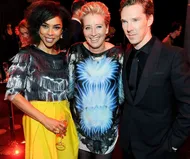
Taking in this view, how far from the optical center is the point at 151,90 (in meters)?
1.61

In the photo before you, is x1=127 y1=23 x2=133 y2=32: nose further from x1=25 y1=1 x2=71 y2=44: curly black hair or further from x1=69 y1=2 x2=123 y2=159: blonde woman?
x1=25 y1=1 x2=71 y2=44: curly black hair

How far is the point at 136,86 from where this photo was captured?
167 cm

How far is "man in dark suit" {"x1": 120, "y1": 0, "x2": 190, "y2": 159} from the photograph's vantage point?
1.58 m

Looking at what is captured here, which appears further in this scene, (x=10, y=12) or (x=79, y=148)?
(x=10, y=12)

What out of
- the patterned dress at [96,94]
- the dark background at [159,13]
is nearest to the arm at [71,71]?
the patterned dress at [96,94]

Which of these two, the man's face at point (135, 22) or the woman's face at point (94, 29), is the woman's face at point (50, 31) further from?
the man's face at point (135, 22)

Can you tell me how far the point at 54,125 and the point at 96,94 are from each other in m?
0.37

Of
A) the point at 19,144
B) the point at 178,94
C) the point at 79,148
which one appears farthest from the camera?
the point at 19,144

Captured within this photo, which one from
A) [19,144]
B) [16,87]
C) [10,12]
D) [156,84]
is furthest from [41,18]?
[10,12]

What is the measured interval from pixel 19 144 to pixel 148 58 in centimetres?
248

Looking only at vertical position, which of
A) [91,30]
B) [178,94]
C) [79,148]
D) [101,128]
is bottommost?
[79,148]

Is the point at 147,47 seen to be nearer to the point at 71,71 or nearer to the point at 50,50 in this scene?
the point at 71,71

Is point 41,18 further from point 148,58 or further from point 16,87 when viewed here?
point 148,58

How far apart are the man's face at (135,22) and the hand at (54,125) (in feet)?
2.38
